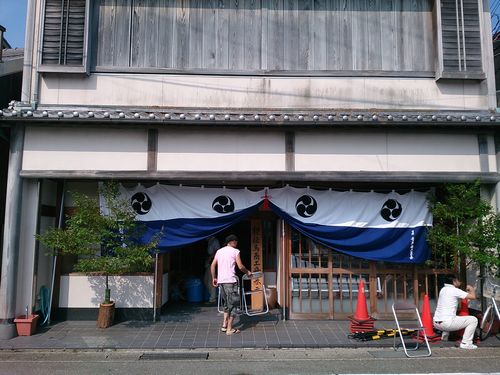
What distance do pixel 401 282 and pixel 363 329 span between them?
7.05 ft

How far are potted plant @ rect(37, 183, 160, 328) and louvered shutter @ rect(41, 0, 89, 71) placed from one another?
9.65 ft

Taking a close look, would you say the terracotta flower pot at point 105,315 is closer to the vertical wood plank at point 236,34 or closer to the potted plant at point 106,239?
the potted plant at point 106,239

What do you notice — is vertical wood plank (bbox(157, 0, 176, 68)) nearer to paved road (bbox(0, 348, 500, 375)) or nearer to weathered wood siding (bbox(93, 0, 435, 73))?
weathered wood siding (bbox(93, 0, 435, 73))

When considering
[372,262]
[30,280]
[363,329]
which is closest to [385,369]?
[363,329]

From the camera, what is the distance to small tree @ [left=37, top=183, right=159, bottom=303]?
27.8 feet

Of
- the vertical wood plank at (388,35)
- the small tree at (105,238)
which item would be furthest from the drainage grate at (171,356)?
the vertical wood plank at (388,35)

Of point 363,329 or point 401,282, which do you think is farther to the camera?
point 401,282

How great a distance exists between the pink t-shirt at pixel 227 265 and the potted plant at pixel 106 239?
1421 mm

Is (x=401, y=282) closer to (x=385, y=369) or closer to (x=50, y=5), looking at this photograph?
(x=385, y=369)

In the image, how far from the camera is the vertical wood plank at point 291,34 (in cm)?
973

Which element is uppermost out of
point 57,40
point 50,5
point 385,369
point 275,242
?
point 50,5

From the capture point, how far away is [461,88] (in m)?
9.70

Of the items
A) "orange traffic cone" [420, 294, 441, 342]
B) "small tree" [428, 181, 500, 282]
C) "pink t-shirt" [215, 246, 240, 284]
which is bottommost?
"orange traffic cone" [420, 294, 441, 342]

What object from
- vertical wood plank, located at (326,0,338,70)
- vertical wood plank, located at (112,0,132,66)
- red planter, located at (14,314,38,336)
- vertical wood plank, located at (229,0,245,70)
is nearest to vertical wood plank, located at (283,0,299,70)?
vertical wood plank, located at (326,0,338,70)
